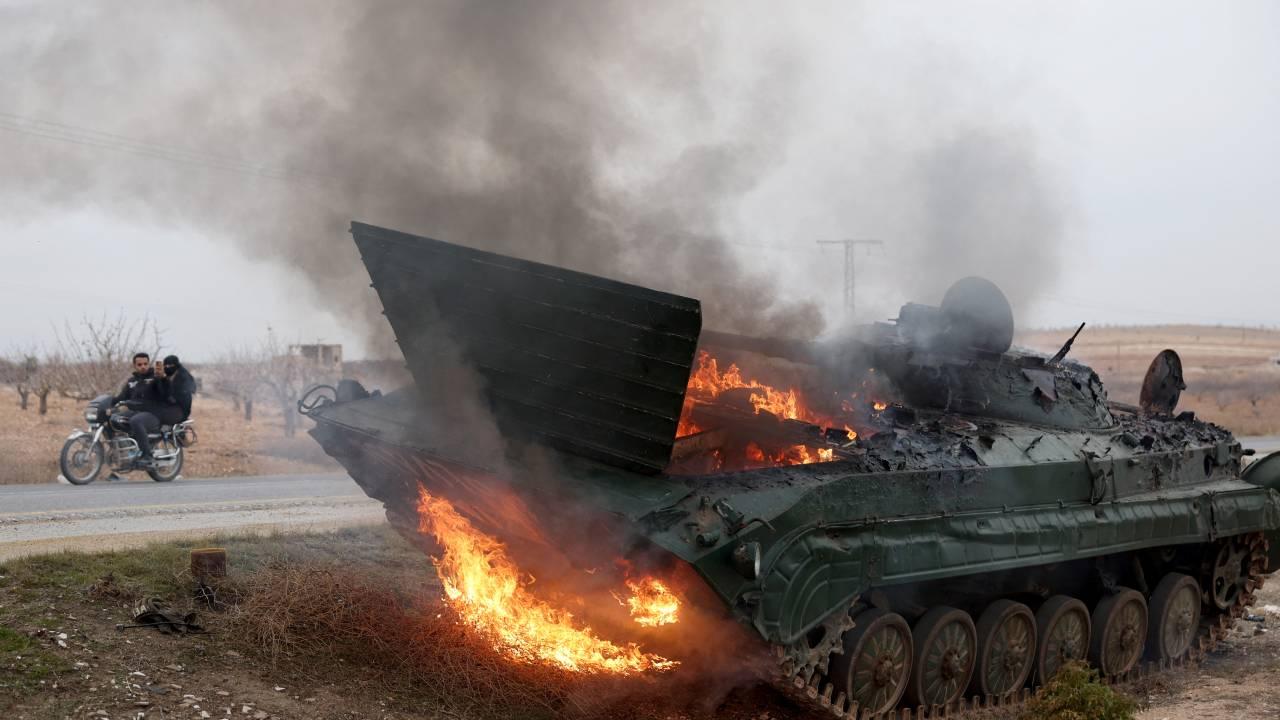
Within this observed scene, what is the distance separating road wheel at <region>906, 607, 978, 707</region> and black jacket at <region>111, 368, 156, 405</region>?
11.3 meters

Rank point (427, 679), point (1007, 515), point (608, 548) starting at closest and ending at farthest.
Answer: point (608, 548) < point (427, 679) < point (1007, 515)

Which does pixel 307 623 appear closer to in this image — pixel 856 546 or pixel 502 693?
pixel 502 693

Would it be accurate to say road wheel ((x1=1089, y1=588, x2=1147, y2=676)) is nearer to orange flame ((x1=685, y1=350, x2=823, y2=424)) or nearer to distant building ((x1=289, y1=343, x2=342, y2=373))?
orange flame ((x1=685, y1=350, x2=823, y2=424))

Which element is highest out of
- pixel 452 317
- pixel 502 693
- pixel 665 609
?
pixel 452 317

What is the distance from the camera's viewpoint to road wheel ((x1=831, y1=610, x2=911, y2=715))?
766cm

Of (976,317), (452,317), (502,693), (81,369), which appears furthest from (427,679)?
(81,369)

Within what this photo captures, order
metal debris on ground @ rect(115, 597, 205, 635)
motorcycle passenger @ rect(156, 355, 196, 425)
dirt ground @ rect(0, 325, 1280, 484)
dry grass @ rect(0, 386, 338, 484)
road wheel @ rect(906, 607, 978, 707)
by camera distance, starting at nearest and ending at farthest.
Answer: metal debris on ground @ rect(115, 597, 205, 635) → road wheel @ rect(906, 607, 978, 707) → motorcycle passenger @ rect(156, 355, 196, 425) → dry grass @ rect(0, 386, 338, 484) → dirt ground @ rect(0, 325, 1280, 484)

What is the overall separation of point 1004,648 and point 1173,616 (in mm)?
2524

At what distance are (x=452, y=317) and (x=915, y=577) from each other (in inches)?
127

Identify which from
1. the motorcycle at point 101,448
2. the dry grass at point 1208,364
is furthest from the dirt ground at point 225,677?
the dry grass at point 1208,364

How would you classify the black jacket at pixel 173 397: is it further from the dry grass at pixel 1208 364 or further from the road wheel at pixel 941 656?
the dry grass at pixel 1208 364

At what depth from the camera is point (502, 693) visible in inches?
307

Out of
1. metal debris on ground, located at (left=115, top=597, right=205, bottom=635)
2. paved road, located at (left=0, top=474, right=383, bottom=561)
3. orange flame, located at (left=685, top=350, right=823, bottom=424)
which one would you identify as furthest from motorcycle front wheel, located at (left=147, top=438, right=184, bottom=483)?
orange flame, located at (left=685, top=350, right=823, bottom=424)

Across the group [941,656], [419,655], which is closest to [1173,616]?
[941,656]
